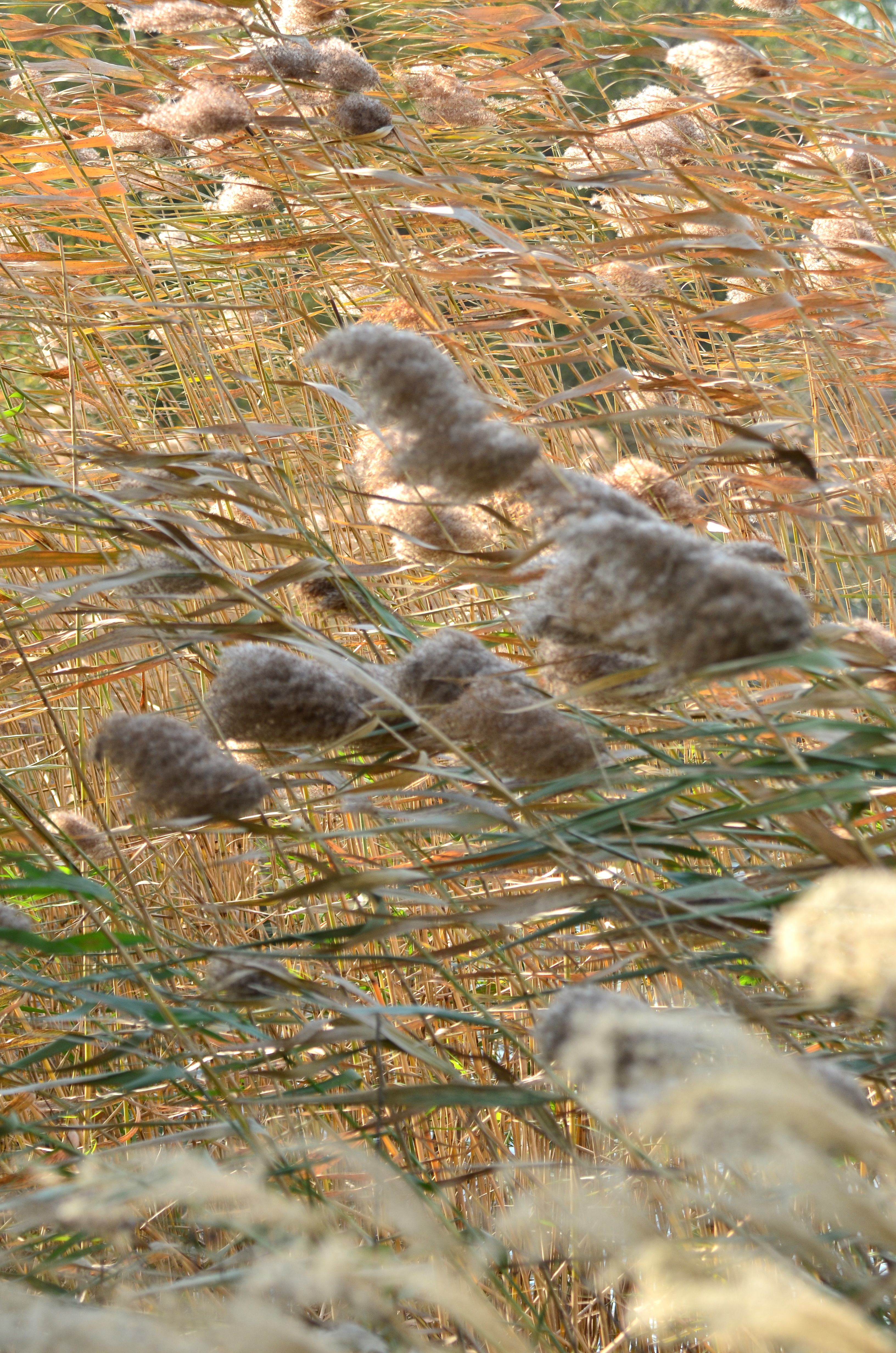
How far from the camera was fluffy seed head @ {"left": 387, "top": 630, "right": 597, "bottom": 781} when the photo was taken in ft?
2.78

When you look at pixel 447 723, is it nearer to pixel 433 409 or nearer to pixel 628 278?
pixel 433 409

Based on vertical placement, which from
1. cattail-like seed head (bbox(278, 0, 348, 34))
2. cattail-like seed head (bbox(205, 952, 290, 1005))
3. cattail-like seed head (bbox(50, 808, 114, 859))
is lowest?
cattail-like seed head (bbox(50, 808, 114, 859))

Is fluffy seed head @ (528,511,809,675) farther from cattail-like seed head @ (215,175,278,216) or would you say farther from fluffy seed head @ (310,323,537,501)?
cattail-like seed head @ (215,175,278,216)

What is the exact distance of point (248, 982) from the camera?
2.88 feet

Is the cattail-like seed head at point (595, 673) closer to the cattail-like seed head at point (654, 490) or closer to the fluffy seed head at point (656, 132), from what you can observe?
the cattail-like seed head at point (654, 490)

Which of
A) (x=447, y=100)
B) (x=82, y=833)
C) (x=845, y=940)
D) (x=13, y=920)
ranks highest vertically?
(x=447, y=100)

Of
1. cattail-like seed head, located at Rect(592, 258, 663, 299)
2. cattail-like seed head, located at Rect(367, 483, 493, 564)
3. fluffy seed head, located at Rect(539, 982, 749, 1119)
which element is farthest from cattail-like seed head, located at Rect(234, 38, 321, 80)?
fluffy seed head, located at Rect(539, 982, 749, 1119)

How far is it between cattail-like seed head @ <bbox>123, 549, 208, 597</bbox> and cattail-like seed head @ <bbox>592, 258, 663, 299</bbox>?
2.59 ft

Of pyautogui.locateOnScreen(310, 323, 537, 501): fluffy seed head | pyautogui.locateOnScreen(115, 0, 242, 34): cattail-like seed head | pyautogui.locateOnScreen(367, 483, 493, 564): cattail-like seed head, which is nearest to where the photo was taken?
pyautogui.locateOnScreen(310, 323, 537, 501): fluffy seed head

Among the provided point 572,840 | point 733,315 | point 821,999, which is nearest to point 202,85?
point 733,315

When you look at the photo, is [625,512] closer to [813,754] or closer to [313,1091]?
[813,754]

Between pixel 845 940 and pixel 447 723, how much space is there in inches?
18.2

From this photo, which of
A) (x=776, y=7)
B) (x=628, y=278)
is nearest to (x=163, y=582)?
(x=628, y=278)

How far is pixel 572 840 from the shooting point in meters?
0.92
